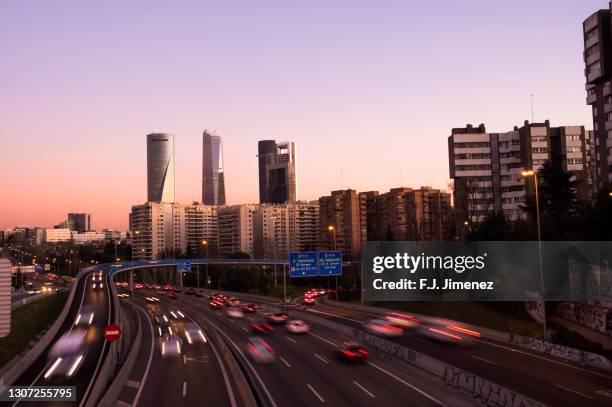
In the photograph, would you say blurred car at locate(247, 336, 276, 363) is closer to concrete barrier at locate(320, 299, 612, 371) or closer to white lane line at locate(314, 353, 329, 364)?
white lane line at locate(314, 353, 329, 364)

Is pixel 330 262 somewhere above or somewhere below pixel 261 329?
above

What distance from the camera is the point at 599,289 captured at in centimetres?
4891

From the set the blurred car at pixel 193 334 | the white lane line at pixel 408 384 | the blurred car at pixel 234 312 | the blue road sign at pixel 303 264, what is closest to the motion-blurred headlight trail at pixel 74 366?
the blurred car at pixel 193 334

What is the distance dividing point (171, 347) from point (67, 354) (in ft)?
31.1

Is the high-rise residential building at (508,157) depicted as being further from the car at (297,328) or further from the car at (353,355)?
the car at (353,355)

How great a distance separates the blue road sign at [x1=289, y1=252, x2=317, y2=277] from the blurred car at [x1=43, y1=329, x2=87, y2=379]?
2409cm

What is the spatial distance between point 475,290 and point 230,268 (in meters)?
106

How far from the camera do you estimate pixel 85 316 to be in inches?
2884

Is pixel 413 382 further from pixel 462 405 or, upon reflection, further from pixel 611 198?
pixel 611 198

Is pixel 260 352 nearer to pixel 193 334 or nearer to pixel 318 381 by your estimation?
pixel 318 381

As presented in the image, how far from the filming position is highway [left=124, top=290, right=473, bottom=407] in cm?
3042

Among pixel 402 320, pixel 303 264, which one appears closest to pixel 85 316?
pixel 303 264

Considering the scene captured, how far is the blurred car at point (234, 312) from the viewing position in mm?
77500

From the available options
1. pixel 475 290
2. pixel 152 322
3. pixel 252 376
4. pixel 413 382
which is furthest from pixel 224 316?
pixel 413 382
